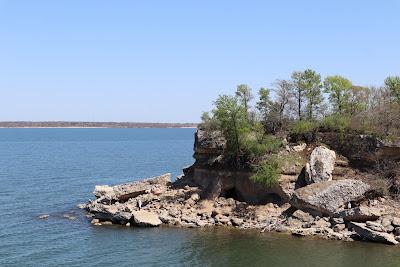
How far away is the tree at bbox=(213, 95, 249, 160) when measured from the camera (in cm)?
5603

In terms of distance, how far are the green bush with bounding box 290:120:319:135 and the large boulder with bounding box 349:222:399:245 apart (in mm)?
Result: 14899

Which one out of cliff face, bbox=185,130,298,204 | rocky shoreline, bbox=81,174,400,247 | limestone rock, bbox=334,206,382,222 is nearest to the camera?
rocky shoreline, bbox=81,174,400,247

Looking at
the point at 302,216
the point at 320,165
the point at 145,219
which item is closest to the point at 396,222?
the point at 302,216

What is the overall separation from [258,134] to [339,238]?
1632 centimetres

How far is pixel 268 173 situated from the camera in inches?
2073

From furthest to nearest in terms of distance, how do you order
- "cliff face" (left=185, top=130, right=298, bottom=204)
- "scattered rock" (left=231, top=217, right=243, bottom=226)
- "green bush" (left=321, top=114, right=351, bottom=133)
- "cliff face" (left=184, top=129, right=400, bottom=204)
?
"green bush" (left=321, top=114, right=351, bottom=133) < "cliff face" (left=185, top=130, right=298, bottom=204) < "cliff face" (left=184, top=129, right=400, bottom=204) < "scattered rock" (left=231, top=217, right=243, bottom=226)

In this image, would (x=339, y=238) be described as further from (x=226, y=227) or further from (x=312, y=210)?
→ (x=226, y=227)

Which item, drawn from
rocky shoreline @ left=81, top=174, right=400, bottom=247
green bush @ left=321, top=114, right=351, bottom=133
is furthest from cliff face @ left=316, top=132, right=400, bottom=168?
rocky shoreline @ left=81, top=174, right=400, bottom=247

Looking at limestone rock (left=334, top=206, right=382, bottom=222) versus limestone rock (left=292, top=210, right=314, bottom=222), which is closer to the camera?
limestone rock (left=334, top=206, right=382, bottom=222)

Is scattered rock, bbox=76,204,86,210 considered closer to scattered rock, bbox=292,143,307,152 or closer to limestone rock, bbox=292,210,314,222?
limestone rock, bbox=292,210,314,222

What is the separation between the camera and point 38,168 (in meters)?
98.3

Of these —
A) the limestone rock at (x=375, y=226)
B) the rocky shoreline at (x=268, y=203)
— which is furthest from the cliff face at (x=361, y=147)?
the limestone rock at (x=375, y=226)

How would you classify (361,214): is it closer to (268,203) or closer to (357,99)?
(268,203)

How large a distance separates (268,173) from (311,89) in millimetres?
15889
